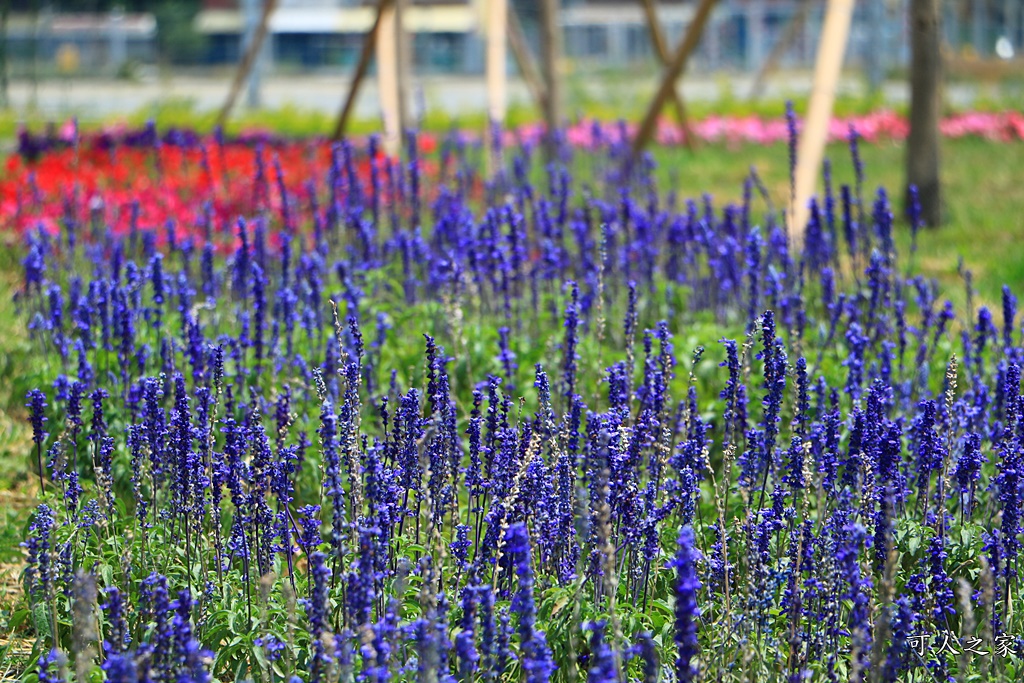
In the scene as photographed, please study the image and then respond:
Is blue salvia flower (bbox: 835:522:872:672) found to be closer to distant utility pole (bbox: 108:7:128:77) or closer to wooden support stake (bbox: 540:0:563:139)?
wooden support stake (bbox: 540:0:563:139)

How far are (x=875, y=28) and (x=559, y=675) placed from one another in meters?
20.0

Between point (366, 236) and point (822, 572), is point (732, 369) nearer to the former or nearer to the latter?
point (822, 572)

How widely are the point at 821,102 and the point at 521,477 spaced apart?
530 centimetres

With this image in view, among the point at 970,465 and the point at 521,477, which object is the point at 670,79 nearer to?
the point at 970,465

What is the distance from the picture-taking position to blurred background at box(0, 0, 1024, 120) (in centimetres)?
1927

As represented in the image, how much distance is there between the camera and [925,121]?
9445mm

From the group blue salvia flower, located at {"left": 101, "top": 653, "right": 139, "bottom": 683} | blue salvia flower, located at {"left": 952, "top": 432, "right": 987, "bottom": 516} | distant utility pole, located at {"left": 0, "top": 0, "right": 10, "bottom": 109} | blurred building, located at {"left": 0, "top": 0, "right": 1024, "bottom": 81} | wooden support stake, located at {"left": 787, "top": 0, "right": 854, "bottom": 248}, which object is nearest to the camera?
blue salvia flower, located at {"left": 101, "top": 653, "right": 139, "bottom": 683}

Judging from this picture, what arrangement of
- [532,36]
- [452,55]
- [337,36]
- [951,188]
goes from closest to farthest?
1. [951,188]
2. [532,36]
3. [452,55]
4. [337,36]

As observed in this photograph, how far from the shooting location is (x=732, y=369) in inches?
156

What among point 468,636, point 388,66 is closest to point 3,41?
point 388,66

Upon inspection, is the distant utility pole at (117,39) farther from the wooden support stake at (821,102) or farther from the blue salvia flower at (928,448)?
the blue salvia flower at (928,448)

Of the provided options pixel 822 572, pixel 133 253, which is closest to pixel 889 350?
pixel 822 572

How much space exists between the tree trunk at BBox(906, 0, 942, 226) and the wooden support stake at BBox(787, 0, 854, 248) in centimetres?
133

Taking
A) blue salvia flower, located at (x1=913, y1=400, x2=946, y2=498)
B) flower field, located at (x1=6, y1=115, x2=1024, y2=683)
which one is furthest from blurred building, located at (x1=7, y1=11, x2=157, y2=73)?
blue salvia flower, located at (x1=913, y1=400, x2=946, y2=498)
